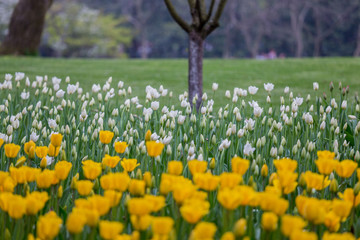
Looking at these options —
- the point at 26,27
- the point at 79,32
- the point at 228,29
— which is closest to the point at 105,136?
the point at 26,27

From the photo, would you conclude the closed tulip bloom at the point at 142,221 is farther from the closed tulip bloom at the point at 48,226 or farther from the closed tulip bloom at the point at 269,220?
the closed tulip bloom at the point at 269,220

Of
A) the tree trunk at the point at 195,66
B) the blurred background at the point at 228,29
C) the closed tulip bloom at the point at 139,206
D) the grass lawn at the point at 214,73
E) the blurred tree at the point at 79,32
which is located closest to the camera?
the closed tulip bloom at the point at 139,206

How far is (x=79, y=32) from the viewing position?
129 ft

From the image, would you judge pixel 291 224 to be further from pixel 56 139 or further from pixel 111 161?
pixel 56 139

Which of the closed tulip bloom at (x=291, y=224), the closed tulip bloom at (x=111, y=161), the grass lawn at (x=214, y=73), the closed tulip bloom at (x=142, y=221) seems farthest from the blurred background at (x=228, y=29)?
the closed tulip bloom at (x=291, y=224)

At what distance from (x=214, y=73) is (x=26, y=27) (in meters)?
7.17

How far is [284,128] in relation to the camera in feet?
13.8

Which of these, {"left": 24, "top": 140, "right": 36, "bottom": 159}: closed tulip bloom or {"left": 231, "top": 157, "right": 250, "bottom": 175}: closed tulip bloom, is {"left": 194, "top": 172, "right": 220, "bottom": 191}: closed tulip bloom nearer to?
{"left": 231, "top": 157, "right": 250, "bottom": 175}: closed tulip bloom

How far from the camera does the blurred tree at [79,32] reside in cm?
3831

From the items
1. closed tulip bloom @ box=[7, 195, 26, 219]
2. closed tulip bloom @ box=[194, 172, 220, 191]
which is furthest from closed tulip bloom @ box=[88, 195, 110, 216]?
closed tulip bloom @ box=[194, 172, 220, 191]

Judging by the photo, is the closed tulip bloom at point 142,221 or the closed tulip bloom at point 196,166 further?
the closed tulip bloom at point 196,166

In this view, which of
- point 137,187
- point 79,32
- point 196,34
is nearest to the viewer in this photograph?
point 137,187

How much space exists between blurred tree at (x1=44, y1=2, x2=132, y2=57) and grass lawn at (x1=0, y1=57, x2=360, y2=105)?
83.8 ft

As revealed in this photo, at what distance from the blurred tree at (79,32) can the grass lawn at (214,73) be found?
25.5 meters
